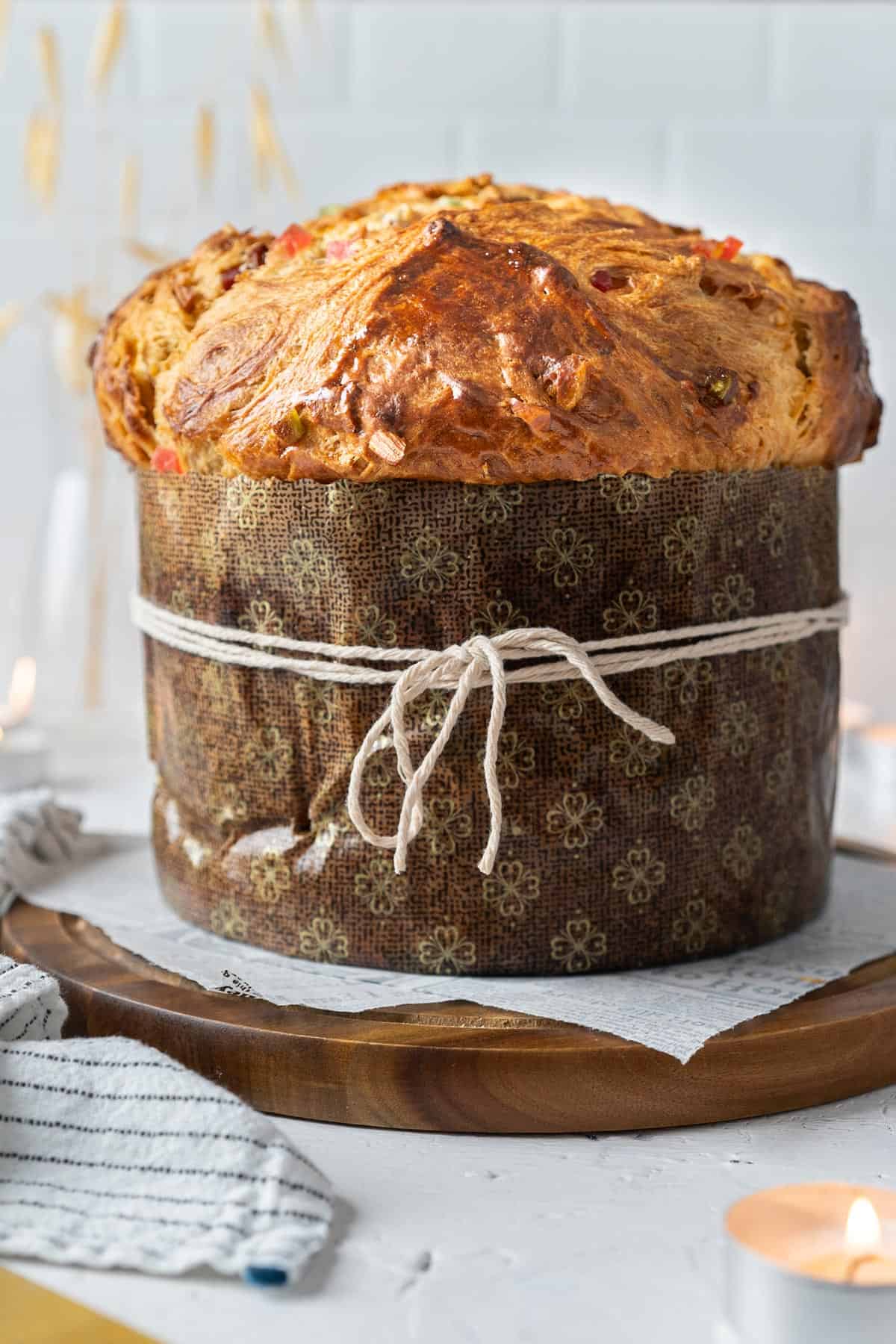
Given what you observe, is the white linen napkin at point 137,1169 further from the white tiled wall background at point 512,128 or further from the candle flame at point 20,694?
the white tiled wall background at point 512,128

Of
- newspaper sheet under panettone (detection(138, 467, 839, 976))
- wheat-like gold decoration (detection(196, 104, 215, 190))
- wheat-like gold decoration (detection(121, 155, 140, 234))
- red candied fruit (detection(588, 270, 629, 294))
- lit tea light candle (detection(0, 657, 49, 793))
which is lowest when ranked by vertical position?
lit tea light candle (detection(0, 657, 49, 793))

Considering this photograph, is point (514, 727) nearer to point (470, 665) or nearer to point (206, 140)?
point (470, 665)

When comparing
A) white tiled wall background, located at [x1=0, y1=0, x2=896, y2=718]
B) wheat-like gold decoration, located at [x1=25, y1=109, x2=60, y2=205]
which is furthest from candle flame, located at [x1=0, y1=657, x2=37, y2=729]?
wheat-like gold decoration, located at [x1=25, y1=109, x2=60, y2=205]

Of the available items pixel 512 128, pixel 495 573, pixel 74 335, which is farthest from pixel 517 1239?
pixel 512 128

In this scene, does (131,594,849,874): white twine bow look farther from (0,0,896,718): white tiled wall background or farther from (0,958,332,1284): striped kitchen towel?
(0,0,896,718): white tiled wall background

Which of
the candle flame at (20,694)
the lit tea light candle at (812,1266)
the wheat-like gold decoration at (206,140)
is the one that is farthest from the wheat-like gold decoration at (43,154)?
the lit tea light candle at (812,1266)

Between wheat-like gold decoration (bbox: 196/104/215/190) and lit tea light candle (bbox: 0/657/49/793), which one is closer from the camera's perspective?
lit tea light candle (bbox: 0/657/49/793)
